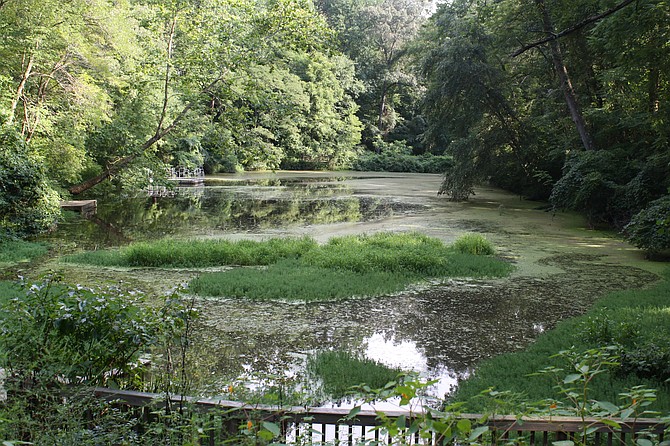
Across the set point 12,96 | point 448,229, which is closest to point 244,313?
point 448,229

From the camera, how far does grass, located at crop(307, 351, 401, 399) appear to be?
497 centimetres

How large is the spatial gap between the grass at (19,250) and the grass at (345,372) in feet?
22.3

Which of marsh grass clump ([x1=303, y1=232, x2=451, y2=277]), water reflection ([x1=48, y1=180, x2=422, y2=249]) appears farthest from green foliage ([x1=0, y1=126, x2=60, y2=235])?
marsh grass clump ([x1=303, y1=232, x2=451, y2=277])

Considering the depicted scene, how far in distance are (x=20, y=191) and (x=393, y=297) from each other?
8718 millimetres

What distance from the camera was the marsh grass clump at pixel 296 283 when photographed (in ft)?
27.0

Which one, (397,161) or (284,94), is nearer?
(284,94)

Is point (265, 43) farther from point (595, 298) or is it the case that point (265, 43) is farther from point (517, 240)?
point (595, 298)

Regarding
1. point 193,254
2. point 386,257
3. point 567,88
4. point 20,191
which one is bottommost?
point 193,254

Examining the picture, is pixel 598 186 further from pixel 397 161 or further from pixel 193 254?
pixel 397 161

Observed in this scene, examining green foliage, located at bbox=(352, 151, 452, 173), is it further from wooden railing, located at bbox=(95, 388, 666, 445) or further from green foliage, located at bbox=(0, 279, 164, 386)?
wooden railing, located at bbox=(95, 388, 666, 445)

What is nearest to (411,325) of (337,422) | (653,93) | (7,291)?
(337,422)

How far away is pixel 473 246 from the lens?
11.5 meters

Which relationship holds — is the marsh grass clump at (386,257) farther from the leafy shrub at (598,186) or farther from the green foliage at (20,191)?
the green foliage at (20,191)

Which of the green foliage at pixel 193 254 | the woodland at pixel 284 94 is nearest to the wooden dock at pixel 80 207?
the woodland at pixel 284 94
